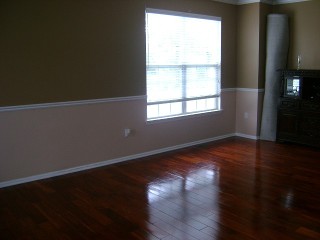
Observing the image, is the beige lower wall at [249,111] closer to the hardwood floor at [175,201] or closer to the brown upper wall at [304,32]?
the brown upper wall at [304,32]

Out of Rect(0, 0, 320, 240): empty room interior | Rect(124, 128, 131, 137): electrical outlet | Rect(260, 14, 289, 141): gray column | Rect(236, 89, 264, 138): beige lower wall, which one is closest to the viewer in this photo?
Rect(0, 0, 320, 240): empty room interior

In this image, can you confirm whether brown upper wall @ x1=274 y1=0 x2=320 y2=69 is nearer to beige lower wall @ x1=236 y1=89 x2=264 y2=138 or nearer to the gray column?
the gray column

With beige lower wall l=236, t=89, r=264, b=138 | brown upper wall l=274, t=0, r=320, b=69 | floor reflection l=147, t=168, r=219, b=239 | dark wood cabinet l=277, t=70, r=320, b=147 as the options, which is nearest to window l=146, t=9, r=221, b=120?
beige lower wall l=236, t=89, r=264, b=138

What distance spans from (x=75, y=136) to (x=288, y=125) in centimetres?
339

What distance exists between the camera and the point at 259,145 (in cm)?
568

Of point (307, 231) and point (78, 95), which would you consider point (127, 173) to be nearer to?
point (78, 95)

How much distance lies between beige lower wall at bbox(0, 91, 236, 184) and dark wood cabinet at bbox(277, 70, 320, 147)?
1.57m

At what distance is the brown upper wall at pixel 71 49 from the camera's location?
3729mm

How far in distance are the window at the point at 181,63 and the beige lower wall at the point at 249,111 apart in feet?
1.74

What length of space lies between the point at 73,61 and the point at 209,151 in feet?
A: 7.94

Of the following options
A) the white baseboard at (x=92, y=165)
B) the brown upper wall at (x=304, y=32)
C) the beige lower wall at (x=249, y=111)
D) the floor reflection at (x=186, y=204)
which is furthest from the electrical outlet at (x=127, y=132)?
the brown upper wall at (x=304, y=32)

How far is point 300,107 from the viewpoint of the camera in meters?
5.46

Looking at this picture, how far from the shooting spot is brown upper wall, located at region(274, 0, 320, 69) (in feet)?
18.1

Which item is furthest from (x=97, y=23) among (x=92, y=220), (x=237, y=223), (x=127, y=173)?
(x=237, y=223)
